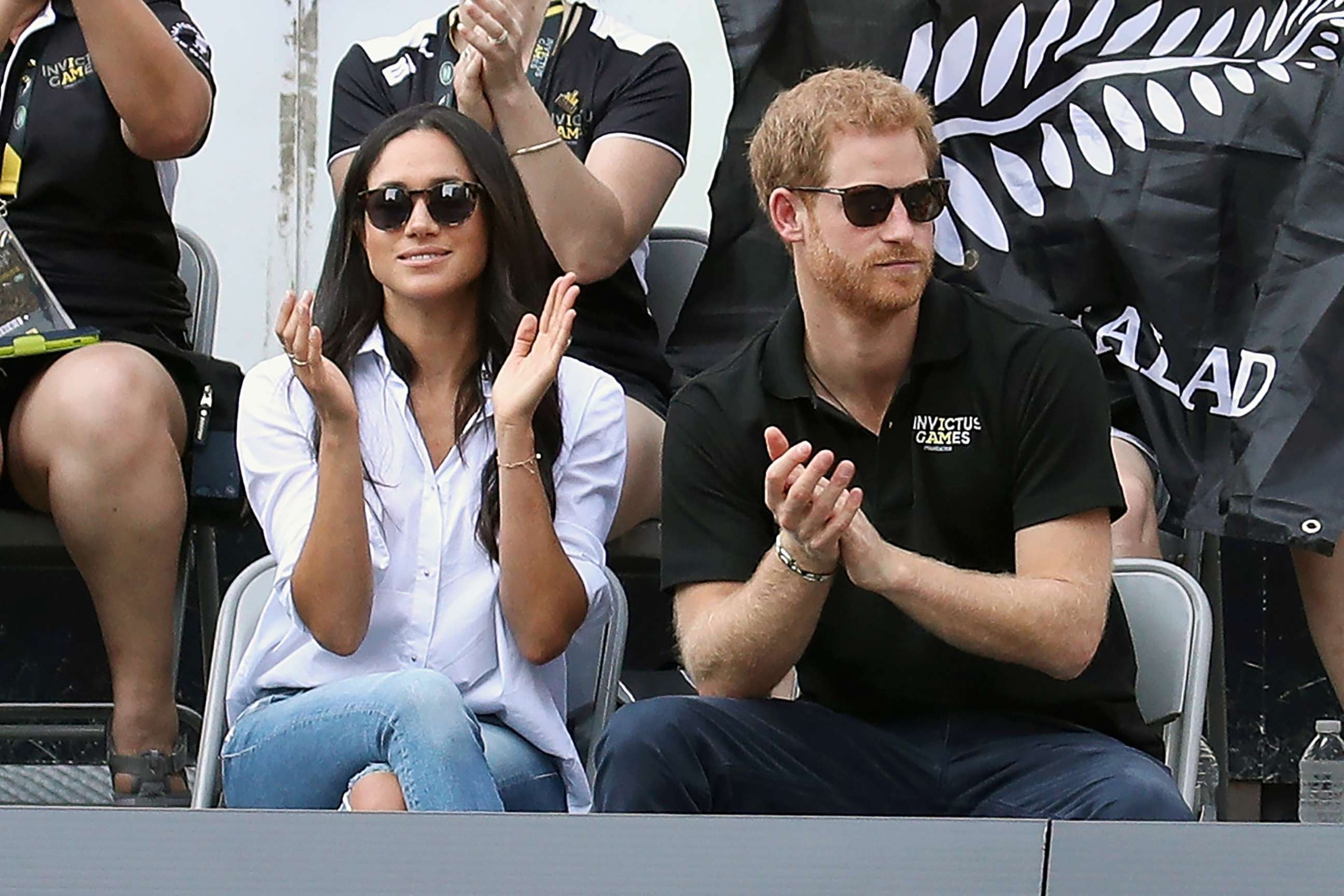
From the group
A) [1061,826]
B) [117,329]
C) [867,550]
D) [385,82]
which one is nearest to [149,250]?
[117,329]

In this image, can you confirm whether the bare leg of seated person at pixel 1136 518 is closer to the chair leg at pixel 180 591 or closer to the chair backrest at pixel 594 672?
the chair backrest at pixel 594 672

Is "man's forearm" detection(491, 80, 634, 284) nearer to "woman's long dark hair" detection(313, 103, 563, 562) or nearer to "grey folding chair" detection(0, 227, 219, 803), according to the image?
"woman's long dark hair" detection(313, 103, 563, 562)

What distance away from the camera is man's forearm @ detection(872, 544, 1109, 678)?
7.16ft

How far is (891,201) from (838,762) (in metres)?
0.66

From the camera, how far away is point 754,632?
2.26 meters

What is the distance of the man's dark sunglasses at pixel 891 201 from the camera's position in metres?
2.39

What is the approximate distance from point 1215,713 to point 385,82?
1639mm

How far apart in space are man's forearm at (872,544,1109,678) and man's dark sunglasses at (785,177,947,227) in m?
0.43

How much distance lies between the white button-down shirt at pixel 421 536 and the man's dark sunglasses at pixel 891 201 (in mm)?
462

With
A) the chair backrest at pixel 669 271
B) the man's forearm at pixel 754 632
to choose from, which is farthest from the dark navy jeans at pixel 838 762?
the chair backrest at pixel 669 271

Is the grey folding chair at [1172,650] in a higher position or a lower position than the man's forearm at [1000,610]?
lower

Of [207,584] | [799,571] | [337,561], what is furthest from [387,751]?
[207,584]

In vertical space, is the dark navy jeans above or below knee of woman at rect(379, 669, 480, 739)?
below

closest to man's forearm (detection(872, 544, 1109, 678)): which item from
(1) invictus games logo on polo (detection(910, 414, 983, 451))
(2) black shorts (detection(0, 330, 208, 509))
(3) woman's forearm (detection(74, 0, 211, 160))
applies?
(1) invictus games logo on polo (detection(910, 414, 983, 451))
